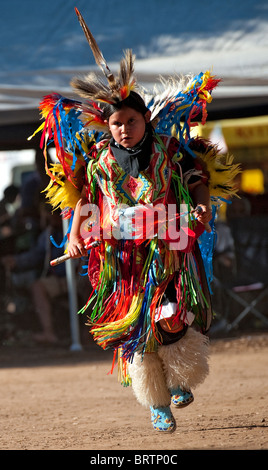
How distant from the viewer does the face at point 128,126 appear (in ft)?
12.5

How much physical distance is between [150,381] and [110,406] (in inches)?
51.6

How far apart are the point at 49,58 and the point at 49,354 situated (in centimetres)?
291

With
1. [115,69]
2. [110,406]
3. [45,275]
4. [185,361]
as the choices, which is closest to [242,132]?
[45,275]

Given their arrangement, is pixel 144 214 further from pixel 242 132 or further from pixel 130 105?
pixel 242 132

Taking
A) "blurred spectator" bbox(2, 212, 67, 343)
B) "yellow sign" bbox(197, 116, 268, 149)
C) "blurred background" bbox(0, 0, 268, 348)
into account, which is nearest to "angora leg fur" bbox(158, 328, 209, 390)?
"blurred background" bbox(0, 0, 268, 348)

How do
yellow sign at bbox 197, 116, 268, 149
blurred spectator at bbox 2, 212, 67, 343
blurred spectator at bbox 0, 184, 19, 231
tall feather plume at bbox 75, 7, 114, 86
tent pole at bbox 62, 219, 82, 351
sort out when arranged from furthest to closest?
yellow sign at bbox 197, 116, 268, 149, blurred spectator at bbox 0, 184, 19, 231, blurred spectator at bbox 2, 212, 67, 343, tent pole at bbox 62, 219, 82, 351, tall feather plume at bbox 75, 7, 114, 86

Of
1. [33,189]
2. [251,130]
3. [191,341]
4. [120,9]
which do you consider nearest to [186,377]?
[191,341]

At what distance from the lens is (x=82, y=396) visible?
5.62 m

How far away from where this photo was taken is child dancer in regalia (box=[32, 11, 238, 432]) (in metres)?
3.83

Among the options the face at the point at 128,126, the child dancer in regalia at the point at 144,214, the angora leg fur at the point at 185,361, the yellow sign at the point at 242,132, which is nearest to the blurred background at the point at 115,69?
the yellow sign at the point at 242,132

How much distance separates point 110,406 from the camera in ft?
16.8

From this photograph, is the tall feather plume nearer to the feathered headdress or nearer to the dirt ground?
the feathered headdress

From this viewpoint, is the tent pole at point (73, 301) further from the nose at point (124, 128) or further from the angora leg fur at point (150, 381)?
the nose at point (124, 128)

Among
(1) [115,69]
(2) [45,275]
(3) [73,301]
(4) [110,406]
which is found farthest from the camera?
(2) [45,275]
